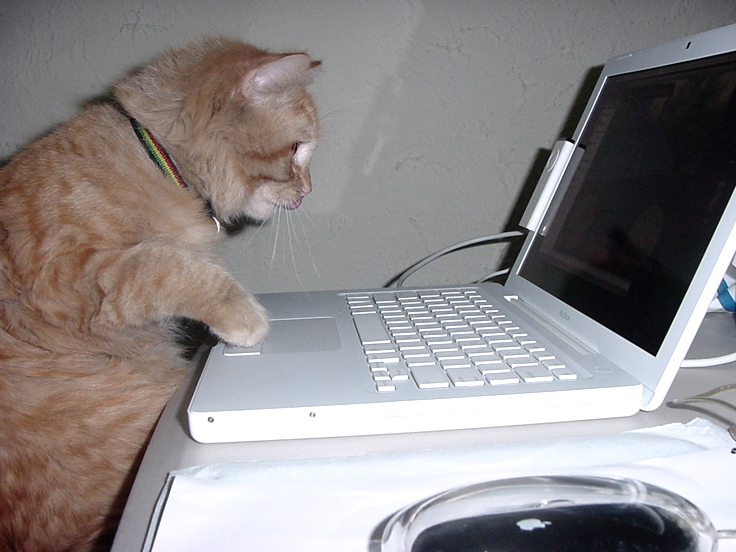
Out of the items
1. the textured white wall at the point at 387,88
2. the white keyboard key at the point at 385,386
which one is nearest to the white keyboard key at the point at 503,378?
the white keyboard key at the point at 385,386

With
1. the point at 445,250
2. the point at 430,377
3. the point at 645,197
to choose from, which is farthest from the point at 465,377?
the point at 445,250

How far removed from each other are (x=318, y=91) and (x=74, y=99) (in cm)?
52

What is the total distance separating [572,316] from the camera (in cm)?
73

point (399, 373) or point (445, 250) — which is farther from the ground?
point (445, 250)

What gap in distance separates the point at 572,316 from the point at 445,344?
0.21 metres

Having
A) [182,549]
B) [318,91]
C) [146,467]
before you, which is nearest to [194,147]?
[318,91]

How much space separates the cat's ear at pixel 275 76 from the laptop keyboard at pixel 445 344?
387 mm

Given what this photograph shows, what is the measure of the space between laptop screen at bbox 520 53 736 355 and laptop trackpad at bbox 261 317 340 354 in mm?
366

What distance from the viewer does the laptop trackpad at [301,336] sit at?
67cm

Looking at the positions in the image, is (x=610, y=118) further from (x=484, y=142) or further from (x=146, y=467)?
(x=146, y=467)

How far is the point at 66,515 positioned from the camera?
1.99ft

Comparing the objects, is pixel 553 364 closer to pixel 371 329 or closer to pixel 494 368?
pixel 494 368

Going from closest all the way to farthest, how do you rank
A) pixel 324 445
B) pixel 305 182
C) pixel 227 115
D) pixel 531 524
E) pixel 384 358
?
pixel 531 524, pixel 324 445, pixel 384 358, pixel 227 115, pixel 305 182

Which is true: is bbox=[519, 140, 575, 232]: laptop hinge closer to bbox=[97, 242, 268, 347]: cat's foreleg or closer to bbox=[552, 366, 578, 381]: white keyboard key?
A: bbox=[552, 366, 578, 381]: white keyboard key
